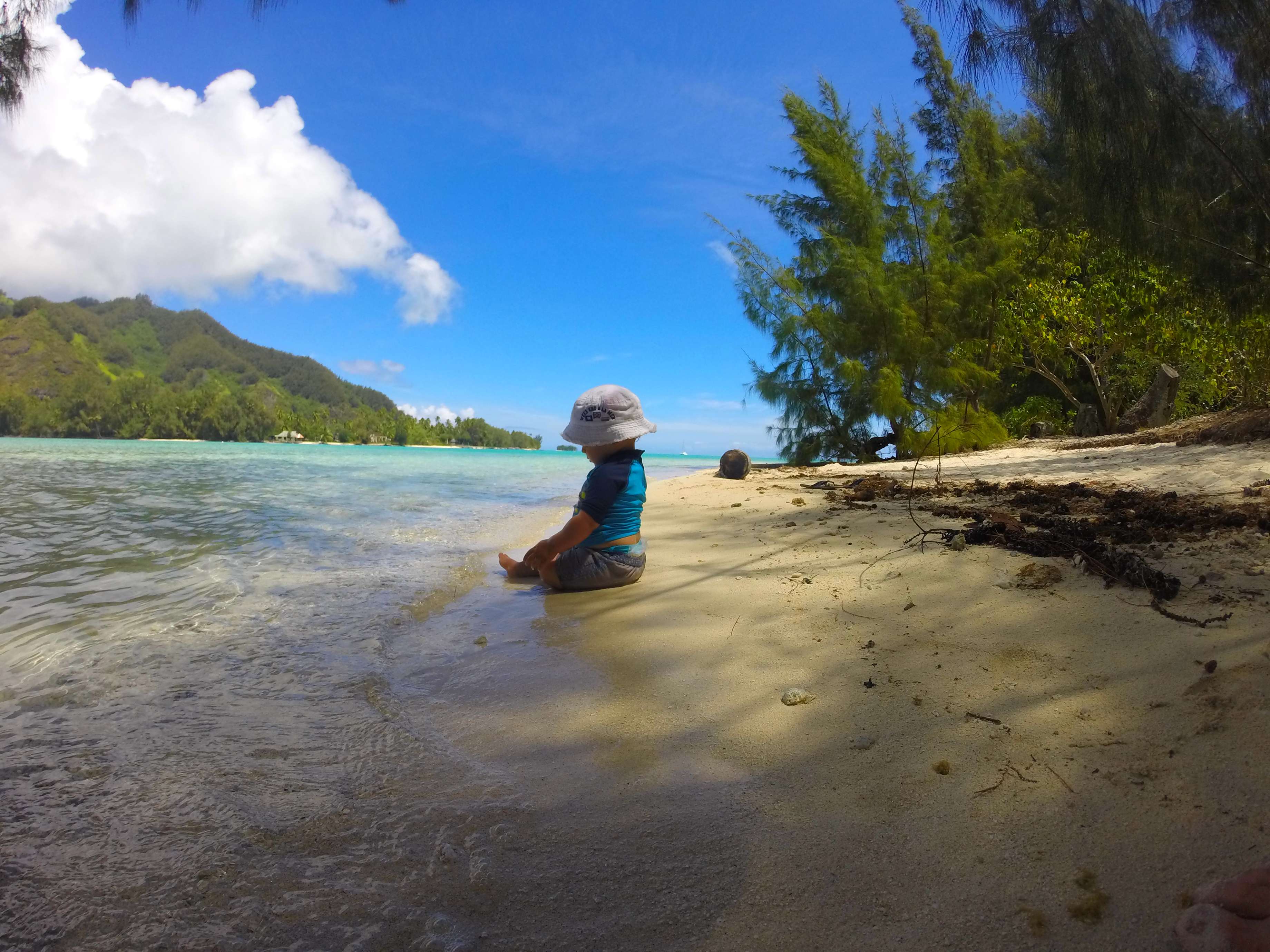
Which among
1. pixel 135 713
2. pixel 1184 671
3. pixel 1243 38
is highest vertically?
pixel 1243 38

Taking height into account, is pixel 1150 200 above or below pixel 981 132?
below

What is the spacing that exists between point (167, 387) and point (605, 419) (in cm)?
11864

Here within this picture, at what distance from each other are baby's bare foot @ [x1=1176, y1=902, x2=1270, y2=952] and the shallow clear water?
108cm

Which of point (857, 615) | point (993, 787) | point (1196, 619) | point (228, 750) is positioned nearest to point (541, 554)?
point (857, 615)

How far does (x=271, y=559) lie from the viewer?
450 centimetres

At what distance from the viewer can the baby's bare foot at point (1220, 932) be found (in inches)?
32.5

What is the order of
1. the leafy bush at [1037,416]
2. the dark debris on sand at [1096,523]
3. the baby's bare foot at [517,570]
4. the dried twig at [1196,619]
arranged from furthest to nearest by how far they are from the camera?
the leafy bush at [1037,416]
the baby's bare foot at [517,570]
the dark debris on sand at [1096,523]
the dried twig at [1196,619]

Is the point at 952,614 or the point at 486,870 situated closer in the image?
the point at 486,870

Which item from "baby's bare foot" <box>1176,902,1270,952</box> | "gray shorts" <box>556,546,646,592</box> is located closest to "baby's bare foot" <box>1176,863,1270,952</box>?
"baby's bare foot" <box>1176,902,1270,952</box>

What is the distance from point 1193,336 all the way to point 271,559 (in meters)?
13.4

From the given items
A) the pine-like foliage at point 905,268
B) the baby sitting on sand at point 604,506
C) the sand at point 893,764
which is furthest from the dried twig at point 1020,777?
the pine-like foliage at point 905,268

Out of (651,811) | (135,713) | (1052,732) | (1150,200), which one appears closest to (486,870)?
(651,811)

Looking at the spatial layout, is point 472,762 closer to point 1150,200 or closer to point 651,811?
point 651,811

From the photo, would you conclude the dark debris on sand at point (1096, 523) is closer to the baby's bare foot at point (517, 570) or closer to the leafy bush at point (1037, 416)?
the baby's bare foot at point (517, 570)
